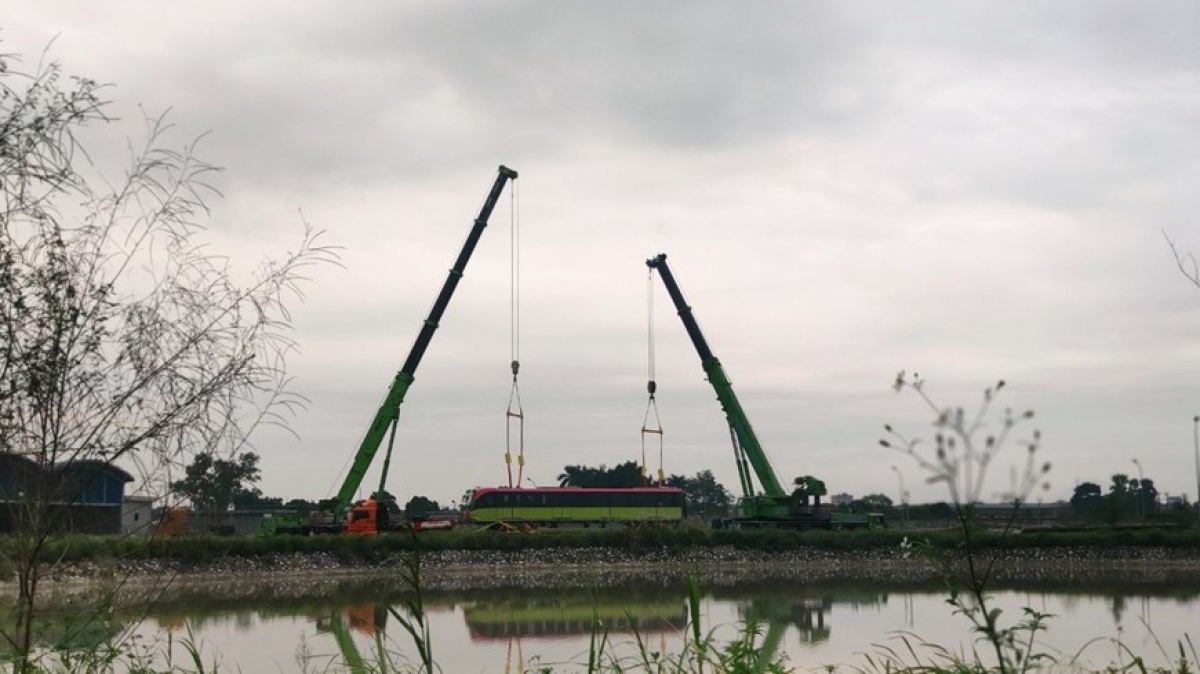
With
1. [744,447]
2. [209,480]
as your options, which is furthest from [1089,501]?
[209,480]

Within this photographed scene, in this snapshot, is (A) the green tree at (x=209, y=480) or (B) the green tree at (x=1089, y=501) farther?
(B) the green tree at (x=1089, y=501)

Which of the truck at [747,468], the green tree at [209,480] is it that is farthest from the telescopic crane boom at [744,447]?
the green tree at [209,480]

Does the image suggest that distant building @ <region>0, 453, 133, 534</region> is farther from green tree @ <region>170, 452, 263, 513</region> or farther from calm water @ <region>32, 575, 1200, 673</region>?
calm water @ <region>32, 575, 1200, 673</region>

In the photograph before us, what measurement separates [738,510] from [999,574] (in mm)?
12355

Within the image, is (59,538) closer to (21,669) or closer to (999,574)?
(21,669)

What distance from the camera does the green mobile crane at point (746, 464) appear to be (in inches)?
1764

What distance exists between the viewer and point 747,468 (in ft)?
152

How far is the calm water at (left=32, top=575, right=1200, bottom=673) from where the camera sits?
14.6 metres

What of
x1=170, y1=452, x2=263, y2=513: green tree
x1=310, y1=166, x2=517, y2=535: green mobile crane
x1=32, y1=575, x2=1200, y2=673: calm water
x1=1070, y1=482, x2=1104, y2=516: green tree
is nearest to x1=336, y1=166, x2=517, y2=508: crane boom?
x1=310, y1=166, x2=517, y2=535: green mobile crane

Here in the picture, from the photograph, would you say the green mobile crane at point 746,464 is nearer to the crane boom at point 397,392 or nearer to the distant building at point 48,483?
the crane boom at point 397,392

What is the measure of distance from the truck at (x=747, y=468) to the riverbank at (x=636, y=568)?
200 cm

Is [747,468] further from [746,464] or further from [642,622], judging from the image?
[642,622]

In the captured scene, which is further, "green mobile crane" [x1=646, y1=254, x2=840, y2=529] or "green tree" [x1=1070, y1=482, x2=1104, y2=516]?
"green mobile crane" [x1=646, y1=254, x2=840, y2=529]

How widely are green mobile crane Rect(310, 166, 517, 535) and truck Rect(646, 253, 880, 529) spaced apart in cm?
810
